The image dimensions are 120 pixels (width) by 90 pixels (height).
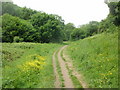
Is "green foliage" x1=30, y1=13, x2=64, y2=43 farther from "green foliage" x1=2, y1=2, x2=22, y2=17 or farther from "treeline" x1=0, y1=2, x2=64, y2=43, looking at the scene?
"green foliage" x1=2, y1=2, x2=22, y2=17

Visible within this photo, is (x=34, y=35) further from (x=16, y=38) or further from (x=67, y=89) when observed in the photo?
(x=67, y=89)

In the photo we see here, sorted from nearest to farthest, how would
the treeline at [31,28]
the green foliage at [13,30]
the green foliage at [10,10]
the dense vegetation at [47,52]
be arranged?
the dense vegetation at [47,52], the green foliage at [13,30], the treeline at [31,28], the green foliage at [10,10]

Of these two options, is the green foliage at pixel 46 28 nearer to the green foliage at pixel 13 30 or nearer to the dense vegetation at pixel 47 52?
the dense vegetation at pixel 47 52

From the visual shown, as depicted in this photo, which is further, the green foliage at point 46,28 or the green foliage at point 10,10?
the green foliage at point 10,10

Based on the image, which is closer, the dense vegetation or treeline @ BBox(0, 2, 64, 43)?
the dense vegetation

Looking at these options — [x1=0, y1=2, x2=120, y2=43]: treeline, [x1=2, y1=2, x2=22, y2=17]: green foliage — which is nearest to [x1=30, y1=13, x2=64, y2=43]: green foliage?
[x1=0, y1=2, x2=120, y2=43]: treeline

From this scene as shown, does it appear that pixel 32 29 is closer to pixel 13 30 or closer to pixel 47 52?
pixel 13 30

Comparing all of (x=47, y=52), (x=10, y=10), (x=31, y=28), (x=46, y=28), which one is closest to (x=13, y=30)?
(x=31, y=28)

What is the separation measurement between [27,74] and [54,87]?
126 inches

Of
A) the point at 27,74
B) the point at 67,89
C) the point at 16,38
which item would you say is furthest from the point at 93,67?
the point at 16,38

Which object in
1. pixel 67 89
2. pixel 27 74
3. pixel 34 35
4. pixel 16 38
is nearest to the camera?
pixel 67 89

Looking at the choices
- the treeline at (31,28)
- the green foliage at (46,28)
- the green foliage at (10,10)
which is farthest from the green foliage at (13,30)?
the green foliage at (10,10)

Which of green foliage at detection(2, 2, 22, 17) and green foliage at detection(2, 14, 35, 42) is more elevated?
green foliage at detection(2, 2, 22, 17)

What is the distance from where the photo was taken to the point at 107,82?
30.7 ft
